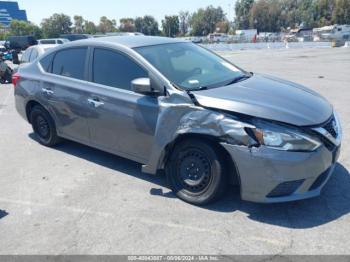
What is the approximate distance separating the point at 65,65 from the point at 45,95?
1.95 feet

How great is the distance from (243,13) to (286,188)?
12615cm

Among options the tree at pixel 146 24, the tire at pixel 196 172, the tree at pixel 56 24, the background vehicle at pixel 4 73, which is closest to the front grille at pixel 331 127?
the tire at pixel 196 172

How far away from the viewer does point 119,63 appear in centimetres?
461

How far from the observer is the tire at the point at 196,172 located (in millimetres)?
3727

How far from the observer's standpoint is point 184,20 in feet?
449

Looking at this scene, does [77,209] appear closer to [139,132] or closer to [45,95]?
[139,132]

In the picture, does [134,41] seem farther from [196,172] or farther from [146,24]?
[146,24]

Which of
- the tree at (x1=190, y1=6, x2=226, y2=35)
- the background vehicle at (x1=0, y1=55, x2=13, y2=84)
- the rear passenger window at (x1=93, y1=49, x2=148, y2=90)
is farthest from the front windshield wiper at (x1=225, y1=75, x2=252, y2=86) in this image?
the tree at (x1=190, y1=6, x2=226, y2=35)

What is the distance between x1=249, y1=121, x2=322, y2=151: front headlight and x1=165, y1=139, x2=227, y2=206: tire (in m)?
0.49

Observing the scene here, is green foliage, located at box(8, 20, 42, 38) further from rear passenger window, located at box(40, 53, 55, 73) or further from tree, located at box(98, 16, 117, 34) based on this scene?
rear passenger window, located at box(40, 53, 55, 73)

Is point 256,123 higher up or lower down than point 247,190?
higher up

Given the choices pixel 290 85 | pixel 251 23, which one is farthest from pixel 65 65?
pixel 251 23

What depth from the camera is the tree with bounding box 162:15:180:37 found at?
115 meters

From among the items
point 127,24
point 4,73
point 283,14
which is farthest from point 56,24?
→ point 4,73
